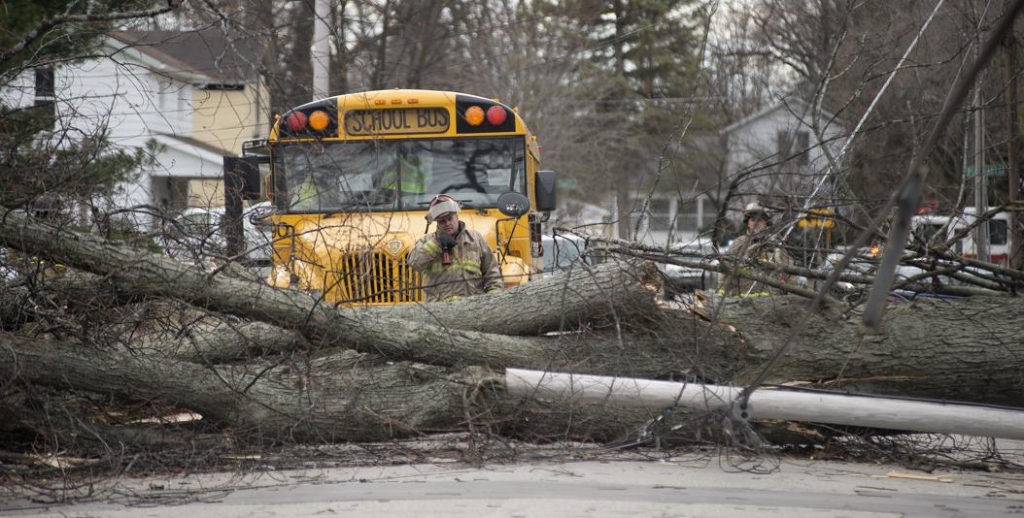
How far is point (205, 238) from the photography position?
6.87 metres

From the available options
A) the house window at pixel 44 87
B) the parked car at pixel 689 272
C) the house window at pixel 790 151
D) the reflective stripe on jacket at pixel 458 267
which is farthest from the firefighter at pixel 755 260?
the house window at pixel 44 87

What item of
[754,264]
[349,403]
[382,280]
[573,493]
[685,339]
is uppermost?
[754,264]

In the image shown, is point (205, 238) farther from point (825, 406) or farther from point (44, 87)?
point (825, 406)

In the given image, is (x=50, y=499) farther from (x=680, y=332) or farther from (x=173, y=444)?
(x=680, y=332)

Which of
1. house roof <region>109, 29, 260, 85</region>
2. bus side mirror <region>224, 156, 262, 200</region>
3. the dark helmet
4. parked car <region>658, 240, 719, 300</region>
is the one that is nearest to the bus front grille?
bus side mirror <region>224, 156, 262, 200</region>

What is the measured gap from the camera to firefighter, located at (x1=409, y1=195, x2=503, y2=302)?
27.9 ft

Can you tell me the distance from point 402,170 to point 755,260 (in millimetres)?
3840

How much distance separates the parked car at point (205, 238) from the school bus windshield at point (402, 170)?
6.96 ft

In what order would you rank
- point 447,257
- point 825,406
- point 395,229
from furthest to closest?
point 395,229, point 447,257, point 825,406

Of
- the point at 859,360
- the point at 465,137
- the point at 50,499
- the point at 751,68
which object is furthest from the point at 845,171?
the point at 751,68

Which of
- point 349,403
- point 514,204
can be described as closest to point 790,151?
point 514,204

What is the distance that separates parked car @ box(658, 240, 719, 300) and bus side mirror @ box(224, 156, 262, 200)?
128 inches

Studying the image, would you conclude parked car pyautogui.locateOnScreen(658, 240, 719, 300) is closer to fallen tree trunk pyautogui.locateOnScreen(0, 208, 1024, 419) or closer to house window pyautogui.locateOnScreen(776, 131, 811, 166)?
fallen tree trunk pyautogui.locateOnScreen(0, 208, 1024, 419)

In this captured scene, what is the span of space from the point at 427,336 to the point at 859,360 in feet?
8.46
